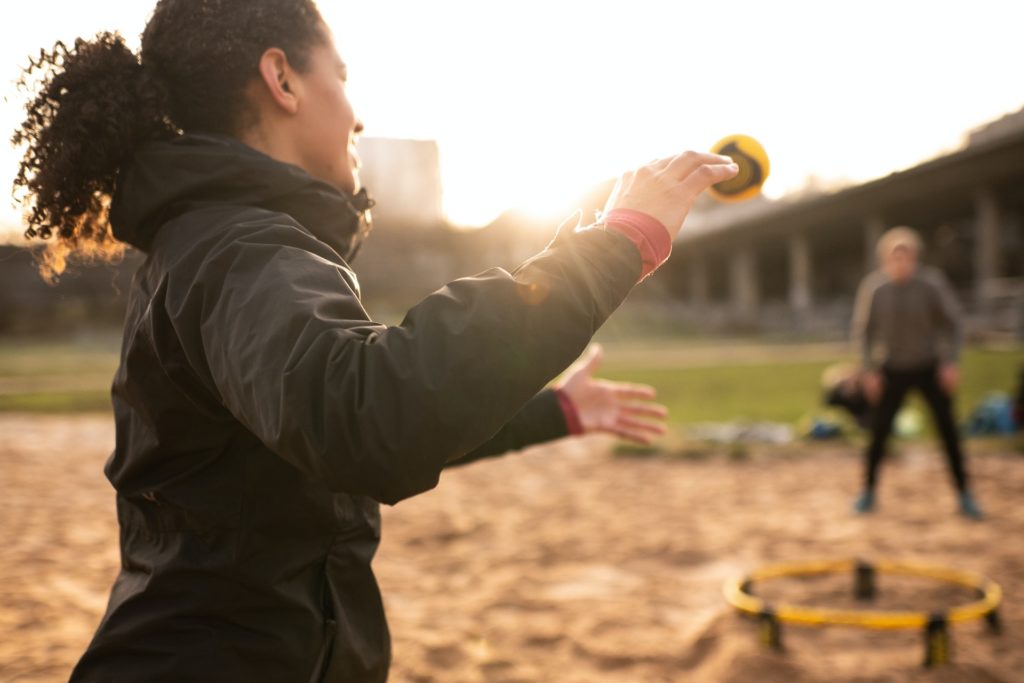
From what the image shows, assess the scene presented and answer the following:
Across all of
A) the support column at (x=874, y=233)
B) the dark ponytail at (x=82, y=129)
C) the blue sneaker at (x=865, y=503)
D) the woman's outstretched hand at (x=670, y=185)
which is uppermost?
the dark ponytail at (x=82, y=129)

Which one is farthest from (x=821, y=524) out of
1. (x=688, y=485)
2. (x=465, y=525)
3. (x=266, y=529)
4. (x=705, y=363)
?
(x=705, y=363)

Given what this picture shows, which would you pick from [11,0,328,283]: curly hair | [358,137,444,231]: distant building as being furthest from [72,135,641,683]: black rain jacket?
[358,137,444,231]: distant building

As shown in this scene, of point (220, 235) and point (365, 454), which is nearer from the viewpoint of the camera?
point (365, 454)

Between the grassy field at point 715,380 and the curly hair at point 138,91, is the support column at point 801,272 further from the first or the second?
the curly hair at point 138,91

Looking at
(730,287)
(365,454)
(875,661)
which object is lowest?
(730,287)

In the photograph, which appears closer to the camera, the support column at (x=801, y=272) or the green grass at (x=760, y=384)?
the green grass at (x=760, y=384)

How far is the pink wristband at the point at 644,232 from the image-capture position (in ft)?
4.83

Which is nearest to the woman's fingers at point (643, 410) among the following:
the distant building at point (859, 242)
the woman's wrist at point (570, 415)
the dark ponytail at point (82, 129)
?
the woman's wrist at point (570, 415)

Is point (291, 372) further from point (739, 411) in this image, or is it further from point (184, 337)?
point (739, 411)

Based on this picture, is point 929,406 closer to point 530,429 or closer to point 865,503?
point 865,503

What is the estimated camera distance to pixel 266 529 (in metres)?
1.60

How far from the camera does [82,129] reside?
1.69 m

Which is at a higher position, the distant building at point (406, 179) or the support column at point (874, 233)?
the distant building at point (406, 179)

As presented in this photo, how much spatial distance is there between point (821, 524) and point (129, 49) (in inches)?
241
